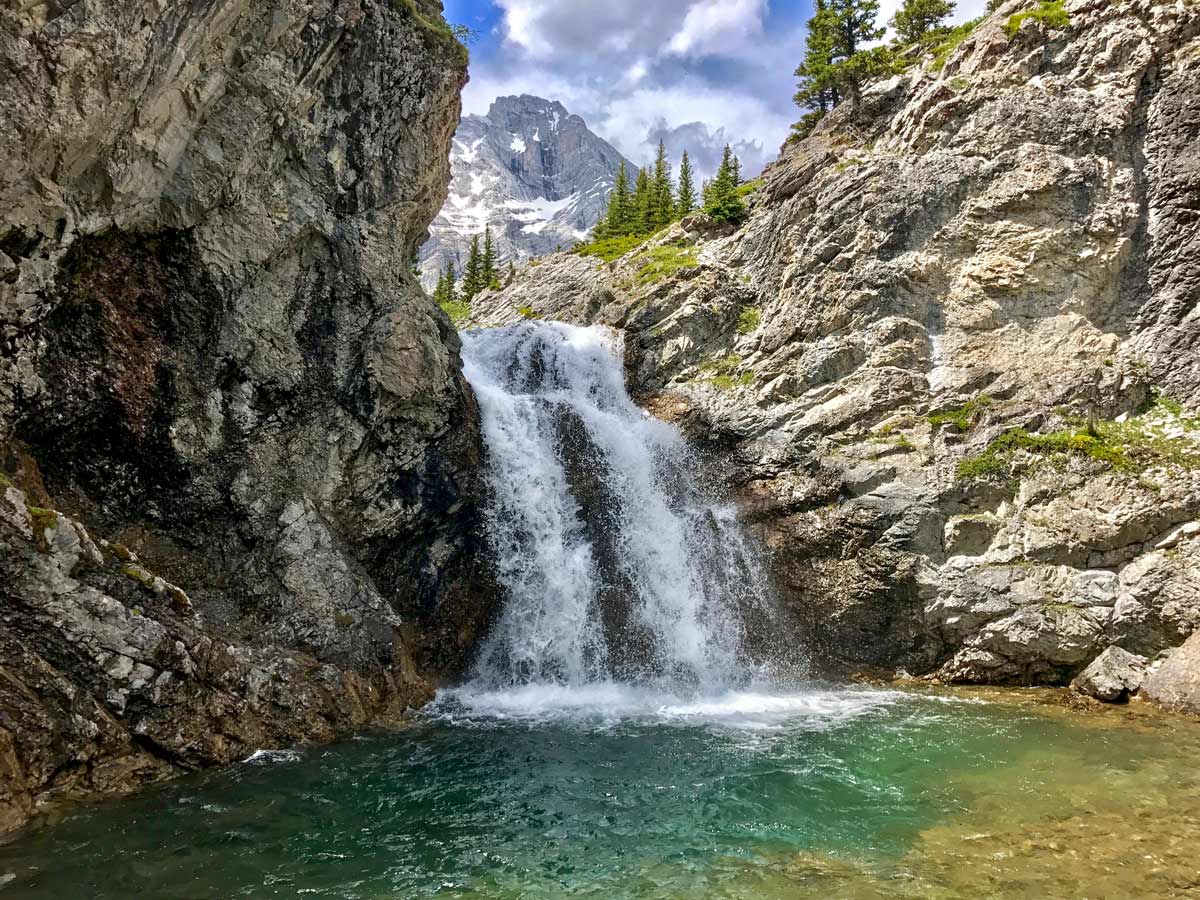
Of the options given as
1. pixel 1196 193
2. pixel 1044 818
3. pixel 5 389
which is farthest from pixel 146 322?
pixel 1196 193

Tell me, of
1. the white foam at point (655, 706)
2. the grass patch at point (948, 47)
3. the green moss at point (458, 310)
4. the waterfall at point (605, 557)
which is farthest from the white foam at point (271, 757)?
the green moss at point (458, 310)

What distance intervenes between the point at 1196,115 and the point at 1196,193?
280 cm

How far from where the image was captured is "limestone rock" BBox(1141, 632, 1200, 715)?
15.7 metres

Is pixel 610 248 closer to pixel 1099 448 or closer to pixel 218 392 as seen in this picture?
pixel 1099 448

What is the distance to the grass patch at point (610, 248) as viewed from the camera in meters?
49.8

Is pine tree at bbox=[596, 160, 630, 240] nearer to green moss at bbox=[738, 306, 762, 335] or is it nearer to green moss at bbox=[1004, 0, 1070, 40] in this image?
green moss at bbox=[738, 306, 762, 335]

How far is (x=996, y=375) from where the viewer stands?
893 inches

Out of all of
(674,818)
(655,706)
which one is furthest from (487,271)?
(674,818)

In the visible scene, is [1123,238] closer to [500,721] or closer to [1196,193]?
[1196,193]

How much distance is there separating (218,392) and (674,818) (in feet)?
46.7

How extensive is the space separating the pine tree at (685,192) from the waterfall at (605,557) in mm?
39023

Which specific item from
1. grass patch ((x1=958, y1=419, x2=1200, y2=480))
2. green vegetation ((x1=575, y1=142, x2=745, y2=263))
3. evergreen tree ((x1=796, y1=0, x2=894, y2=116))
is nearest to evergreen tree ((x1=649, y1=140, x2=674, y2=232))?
green vegetation ((x1=575, y1=142, x2=745, y2=263))

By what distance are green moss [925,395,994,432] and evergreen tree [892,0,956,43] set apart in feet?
105

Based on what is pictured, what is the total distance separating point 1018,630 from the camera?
18.7 meters
